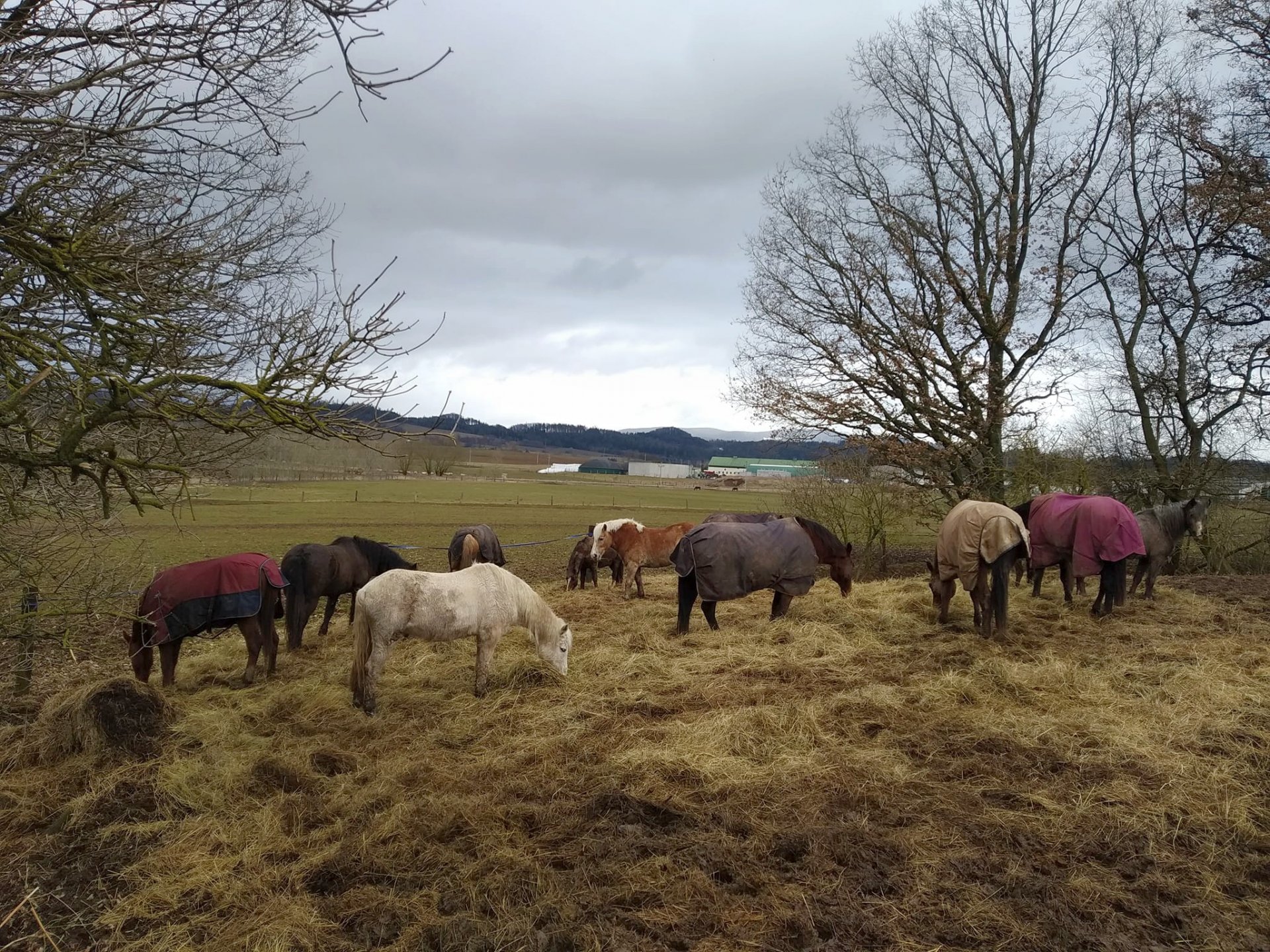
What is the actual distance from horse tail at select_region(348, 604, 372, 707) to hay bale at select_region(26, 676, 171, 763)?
4.47 ft

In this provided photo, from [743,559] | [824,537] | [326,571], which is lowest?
[326,571]

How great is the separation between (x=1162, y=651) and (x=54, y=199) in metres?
9.62

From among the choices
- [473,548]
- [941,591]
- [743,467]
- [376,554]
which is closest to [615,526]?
[473,548]

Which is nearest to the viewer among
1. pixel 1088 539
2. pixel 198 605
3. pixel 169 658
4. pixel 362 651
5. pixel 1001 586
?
pixel 362 651

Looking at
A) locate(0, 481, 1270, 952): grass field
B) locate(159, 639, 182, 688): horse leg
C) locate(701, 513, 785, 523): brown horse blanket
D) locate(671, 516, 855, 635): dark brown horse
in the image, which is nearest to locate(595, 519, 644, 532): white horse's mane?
locate(701, 513, 785, 523): brown horse blanket

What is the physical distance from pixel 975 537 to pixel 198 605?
7.80 m

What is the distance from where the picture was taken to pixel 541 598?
788 centimetres

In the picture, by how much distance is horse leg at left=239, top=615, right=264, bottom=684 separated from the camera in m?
6.79

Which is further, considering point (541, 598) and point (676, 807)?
point (541, 598)

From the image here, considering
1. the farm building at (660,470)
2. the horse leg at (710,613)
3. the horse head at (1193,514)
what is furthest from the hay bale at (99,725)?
the farm building at (660,470)

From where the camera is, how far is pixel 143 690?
17.1 feet

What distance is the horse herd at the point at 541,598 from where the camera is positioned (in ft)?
19.9

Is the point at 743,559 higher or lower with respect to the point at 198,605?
higher

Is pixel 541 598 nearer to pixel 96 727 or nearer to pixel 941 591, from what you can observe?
pixel 96 727
